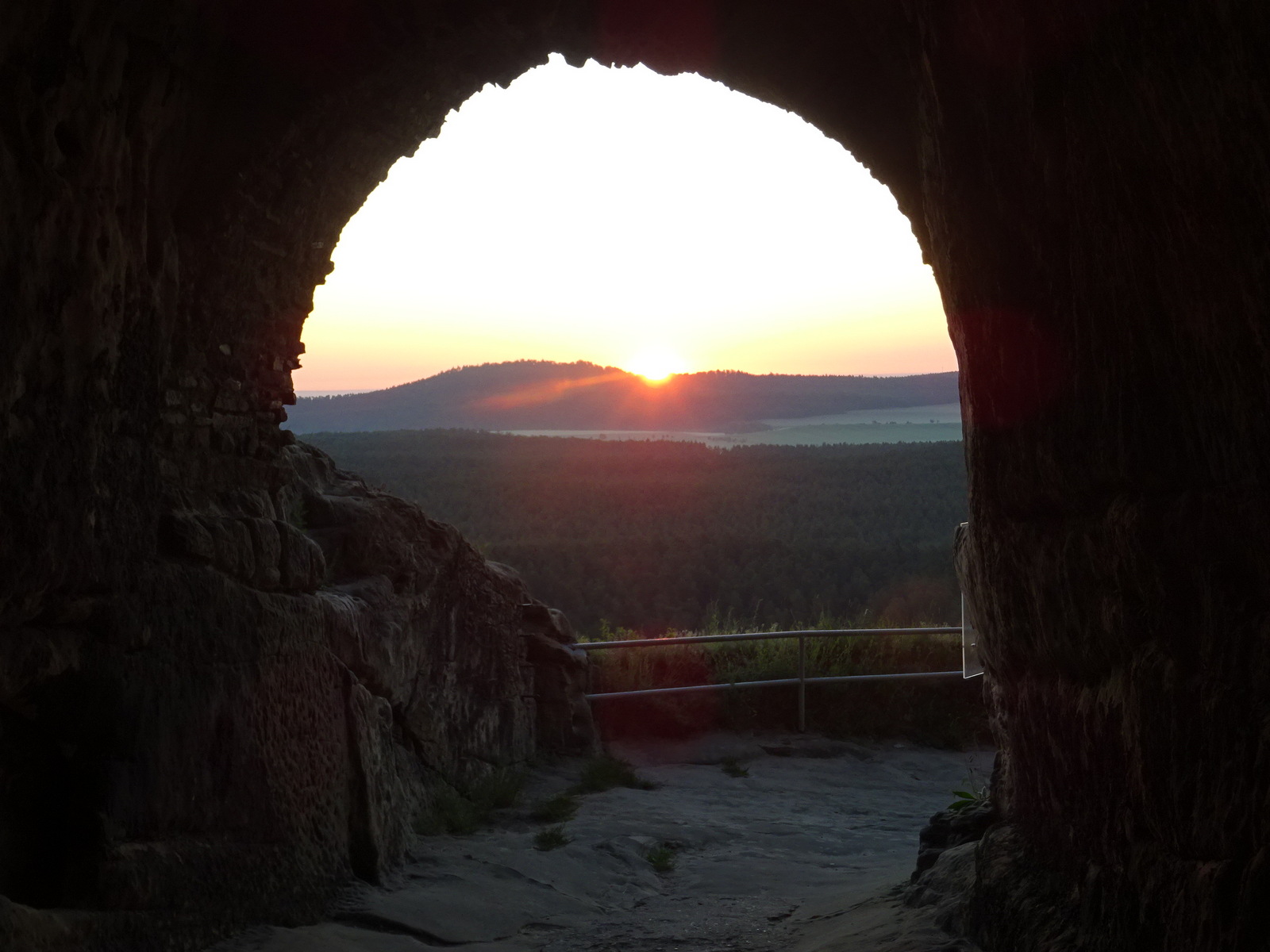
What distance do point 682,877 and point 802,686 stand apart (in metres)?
3.36

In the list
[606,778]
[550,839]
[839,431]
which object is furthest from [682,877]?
[839,431]

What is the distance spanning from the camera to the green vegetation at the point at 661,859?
18.7 ft

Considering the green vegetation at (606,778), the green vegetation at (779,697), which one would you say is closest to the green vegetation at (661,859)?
the green vegetation at (606,778)

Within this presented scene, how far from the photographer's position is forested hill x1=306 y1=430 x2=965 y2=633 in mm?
29453

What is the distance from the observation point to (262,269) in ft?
16.2

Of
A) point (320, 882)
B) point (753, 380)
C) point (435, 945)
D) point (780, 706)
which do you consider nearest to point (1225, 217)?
point (435, 945)

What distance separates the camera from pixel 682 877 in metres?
5.59

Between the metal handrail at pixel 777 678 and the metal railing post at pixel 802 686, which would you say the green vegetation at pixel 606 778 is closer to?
the metal handrail at pixel 777 678

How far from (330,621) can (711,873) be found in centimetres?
212

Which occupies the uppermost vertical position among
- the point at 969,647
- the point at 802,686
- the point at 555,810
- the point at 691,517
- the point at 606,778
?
the point at 969,647

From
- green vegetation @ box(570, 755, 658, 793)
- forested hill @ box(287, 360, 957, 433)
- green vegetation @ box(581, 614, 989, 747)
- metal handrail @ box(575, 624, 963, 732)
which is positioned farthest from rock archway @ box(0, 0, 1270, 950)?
forested hill @ box(287, 360, 957, 433)

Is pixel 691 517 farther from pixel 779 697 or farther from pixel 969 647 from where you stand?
pixel 969 647

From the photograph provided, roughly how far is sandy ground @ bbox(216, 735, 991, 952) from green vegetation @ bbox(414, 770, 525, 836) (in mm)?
80

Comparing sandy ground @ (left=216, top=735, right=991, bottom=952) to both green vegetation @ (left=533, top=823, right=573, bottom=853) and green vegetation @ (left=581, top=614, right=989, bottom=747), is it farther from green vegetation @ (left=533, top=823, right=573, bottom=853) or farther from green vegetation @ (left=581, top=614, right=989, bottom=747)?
green vegetation @ (left=581, top=614, right=989, bottom=747)
